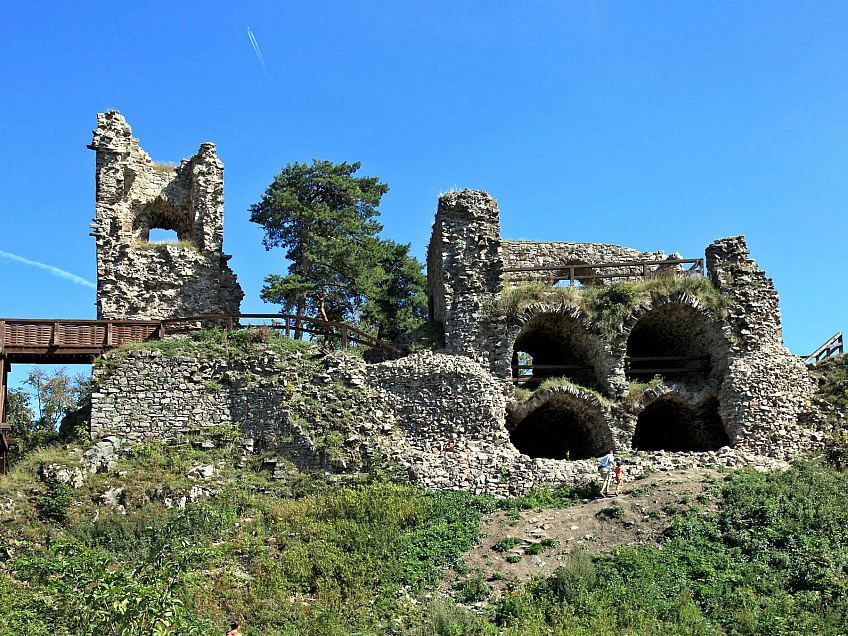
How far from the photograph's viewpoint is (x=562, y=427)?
92.9 ft

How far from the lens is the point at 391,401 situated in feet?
79.9

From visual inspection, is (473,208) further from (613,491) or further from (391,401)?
(613,491)

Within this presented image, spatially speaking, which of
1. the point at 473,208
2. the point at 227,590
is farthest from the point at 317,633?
the point at 473,208

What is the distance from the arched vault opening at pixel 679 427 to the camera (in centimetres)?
2683

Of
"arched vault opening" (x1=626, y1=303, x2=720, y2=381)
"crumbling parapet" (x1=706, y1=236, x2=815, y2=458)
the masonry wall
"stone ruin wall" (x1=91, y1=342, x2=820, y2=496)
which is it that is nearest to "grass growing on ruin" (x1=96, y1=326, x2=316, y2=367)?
"stone ruin wall" (x1=91, y1=342, x2=820, y2=496)

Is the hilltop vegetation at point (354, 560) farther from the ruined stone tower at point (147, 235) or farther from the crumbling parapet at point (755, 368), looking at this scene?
the ruined stone tower at point (147, 235)

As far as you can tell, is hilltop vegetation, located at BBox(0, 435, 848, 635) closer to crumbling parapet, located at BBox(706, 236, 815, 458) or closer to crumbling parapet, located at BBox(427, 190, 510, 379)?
crumbling parapet, located at BBox(706, 236, 815, 458)

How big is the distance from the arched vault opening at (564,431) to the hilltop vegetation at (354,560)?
182 inches

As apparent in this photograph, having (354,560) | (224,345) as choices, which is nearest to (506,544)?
(354,560)

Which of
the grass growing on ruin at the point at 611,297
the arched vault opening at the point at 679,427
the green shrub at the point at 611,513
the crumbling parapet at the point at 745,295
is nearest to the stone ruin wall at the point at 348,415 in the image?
the green shrub at the point at 611,513

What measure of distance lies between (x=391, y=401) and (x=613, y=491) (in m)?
6.83

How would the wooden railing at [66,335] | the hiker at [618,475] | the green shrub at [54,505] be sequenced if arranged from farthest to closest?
the wooden railing at [66,335] < the hiker at [618,475] < the green shrub at [54,505]

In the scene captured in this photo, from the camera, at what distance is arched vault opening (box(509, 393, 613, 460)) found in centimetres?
2586

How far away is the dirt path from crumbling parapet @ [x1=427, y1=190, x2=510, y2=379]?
6225 millimetres
